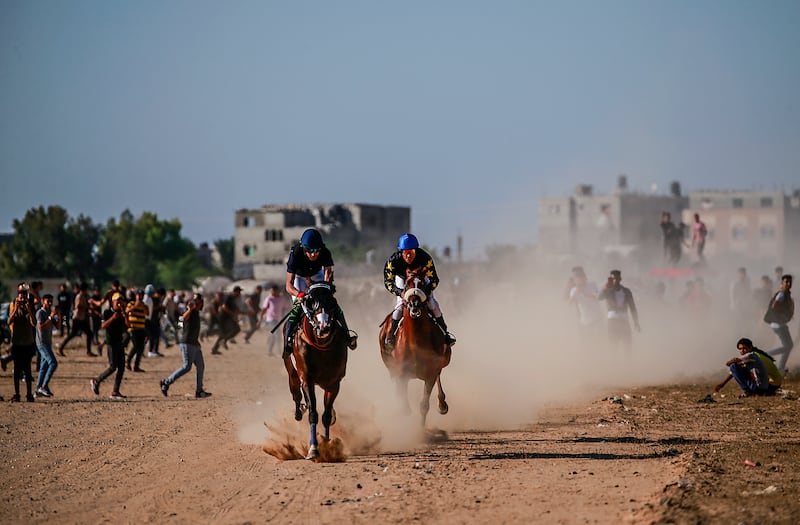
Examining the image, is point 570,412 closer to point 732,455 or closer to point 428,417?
point 428,417

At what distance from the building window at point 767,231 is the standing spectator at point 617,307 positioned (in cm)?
10019

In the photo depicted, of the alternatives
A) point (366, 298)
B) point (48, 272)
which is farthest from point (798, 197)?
point (366, 298)

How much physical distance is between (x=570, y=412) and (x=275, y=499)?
28.0ft

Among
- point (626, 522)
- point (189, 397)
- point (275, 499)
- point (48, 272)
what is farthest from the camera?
point (48, 272)

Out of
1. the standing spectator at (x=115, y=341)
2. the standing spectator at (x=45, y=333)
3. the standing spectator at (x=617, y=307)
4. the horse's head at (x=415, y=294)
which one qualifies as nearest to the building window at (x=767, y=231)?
the standing spectator at (x=617, y=307)

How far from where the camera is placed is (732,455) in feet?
44.3

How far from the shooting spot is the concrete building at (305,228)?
132750mm

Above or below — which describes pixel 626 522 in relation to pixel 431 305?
below

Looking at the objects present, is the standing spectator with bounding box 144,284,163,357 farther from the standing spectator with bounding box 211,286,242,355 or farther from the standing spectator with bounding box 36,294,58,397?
the standing spectator with bounding box 36,294,58,397

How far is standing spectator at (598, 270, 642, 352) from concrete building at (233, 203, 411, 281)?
102m

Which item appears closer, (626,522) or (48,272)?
(626,522)

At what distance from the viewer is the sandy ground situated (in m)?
11.0

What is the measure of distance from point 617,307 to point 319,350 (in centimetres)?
1289

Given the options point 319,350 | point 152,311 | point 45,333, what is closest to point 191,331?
point 45,333
